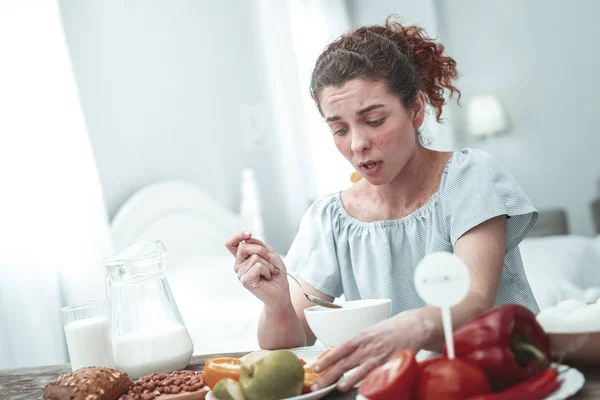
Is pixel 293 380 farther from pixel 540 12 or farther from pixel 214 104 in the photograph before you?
pixel 540 12

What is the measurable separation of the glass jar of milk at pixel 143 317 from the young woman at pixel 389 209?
15 centimetres

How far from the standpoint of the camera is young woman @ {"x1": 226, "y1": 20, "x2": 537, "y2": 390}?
4.01 ft

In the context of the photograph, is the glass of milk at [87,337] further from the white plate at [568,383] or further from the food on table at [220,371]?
the white plate at [568,383]

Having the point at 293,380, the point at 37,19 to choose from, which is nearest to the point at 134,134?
the point at 37,19

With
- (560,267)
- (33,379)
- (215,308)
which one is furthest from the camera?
(560,267)

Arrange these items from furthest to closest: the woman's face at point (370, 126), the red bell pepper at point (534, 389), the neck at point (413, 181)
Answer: the neck at point (413, 181) < the woman's face at point (370, 126) < the red bell pepper at point (534, 389)

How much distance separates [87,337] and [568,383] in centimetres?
70

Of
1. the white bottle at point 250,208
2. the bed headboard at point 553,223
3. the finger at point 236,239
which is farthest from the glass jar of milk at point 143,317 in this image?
the bed headboard at point 553,223

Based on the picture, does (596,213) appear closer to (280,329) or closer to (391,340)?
(280,329)

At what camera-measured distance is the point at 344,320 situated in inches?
35.8

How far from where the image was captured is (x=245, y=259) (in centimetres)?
121

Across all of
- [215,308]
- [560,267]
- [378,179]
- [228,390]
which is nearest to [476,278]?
[378,179]

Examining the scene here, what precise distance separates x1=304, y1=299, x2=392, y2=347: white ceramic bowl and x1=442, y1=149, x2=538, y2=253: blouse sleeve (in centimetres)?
38

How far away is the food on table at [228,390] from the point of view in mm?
747
